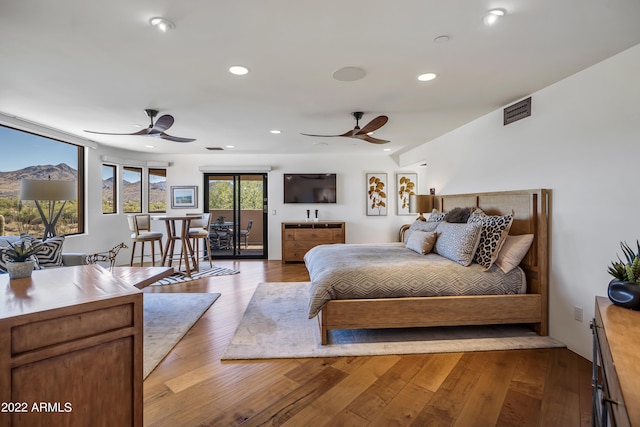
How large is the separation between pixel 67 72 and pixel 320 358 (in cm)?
318

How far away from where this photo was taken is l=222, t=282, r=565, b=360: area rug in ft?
7.96

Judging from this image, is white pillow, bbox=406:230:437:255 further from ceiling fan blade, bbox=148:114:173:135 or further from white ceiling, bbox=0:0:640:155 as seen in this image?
ceiling fan blade, bbox=148:114:173:135

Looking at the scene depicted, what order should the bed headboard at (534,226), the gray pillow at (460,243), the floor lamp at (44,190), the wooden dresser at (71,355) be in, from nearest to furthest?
1. the wooden dresser at (71,355)
2. the bed headboard at (534,226)
3. the gray pillow at (460,243)
4. the floor lamp at (44,190)

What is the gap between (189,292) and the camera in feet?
13.3

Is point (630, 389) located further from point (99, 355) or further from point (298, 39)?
point (298, 39)

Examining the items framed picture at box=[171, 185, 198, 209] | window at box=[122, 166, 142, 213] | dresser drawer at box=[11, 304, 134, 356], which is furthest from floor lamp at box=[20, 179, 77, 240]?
dresser drawer at box=[11, 304, 134, 356]

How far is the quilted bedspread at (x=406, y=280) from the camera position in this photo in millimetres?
2551

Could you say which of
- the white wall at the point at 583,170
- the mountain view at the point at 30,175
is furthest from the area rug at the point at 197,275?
the white wall at the point at 583,170

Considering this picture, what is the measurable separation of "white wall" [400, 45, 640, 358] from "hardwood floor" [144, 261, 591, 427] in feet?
1.84

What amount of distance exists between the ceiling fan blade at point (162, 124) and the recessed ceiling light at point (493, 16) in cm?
294

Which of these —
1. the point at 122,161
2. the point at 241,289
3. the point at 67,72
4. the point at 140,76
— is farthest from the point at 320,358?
the point at 122,161

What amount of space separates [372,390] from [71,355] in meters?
1.66

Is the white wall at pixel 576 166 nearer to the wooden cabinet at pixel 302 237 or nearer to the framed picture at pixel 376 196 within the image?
the framed picture at pixel 376 196

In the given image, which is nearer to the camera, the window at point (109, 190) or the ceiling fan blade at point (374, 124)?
the ceiling fan blade at point (374, 124)
